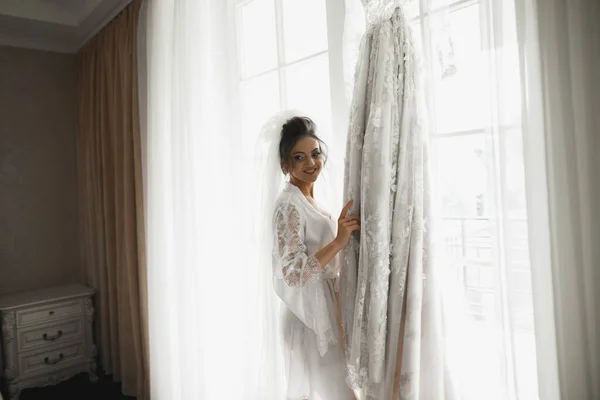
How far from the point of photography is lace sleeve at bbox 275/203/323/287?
48.4 inches

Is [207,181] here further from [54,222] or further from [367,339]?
[54,222]

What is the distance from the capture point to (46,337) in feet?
9.48

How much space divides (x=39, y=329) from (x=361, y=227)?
2.72 m

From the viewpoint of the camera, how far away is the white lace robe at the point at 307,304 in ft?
4.26

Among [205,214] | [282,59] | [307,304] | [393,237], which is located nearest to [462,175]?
[393,237]

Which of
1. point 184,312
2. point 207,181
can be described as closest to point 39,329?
point 184,312

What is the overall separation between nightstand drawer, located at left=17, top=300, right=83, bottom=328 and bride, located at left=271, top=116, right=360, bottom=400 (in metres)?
2.26

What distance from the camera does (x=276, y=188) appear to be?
1444 mm

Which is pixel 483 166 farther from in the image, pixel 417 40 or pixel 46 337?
pixel 46 337

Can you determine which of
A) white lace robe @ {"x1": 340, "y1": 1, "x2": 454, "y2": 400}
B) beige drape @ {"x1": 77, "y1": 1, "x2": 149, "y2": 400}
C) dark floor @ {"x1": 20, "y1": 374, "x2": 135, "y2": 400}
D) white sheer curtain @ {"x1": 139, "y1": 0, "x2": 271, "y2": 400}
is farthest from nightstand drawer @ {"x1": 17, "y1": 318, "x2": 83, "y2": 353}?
white lace robe @ {"x1": 340, "y1": 1, "x2": 454, "y2": 400}

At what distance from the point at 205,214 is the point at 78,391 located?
185 cm

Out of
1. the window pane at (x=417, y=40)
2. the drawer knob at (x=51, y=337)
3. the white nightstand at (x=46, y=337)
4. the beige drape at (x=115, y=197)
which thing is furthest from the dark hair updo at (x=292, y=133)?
the drawer knob at (x=51, y=337)

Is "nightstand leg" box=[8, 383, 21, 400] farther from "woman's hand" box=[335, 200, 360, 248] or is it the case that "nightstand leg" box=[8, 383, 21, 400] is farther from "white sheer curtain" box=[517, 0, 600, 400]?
"white sheer curtain" box=[517, 0, 600, 400]

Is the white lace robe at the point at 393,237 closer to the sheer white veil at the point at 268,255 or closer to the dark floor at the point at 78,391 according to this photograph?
the sheer white veil at the point at 268,255
